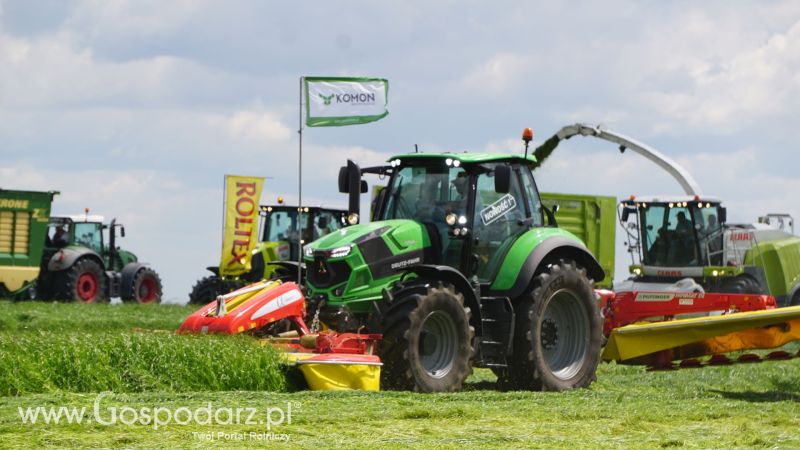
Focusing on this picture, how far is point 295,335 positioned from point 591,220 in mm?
12080

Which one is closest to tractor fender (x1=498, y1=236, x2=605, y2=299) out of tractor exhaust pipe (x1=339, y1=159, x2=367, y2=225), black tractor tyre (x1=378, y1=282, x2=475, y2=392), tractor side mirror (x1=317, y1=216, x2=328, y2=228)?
black tractor tyre (x1=378, y1=282, x2=475, y2=392)

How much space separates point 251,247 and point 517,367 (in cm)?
1325

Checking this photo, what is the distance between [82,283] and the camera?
26281mm

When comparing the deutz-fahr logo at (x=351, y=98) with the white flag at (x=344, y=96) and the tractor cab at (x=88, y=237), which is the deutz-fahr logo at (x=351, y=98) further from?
the tractor cab at (x=88, y=237)

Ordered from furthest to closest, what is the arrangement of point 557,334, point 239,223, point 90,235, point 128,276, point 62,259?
point 90,235
point 128,276
point 62,259
point 239,223
point 557,334

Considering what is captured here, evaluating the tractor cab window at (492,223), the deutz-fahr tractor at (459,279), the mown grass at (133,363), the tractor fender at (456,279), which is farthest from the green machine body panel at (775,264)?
the mown grass at (133,363)

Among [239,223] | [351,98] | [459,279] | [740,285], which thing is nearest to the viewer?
[459,279]

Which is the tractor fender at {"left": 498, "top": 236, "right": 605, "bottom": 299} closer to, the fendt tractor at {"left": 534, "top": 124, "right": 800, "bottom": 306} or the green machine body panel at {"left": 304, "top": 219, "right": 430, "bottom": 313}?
the green machine body panel at {"left": 304, "top": 219, "right": 430, "bottom": 313}

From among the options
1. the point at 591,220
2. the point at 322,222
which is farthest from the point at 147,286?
the point at 591,220

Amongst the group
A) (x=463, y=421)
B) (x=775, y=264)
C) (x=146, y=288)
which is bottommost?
(x=463, y=421)

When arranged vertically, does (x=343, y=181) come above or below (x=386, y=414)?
above

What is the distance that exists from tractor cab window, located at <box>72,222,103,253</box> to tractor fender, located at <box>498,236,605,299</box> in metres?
17.6

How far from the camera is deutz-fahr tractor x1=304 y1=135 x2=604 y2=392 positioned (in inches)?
401

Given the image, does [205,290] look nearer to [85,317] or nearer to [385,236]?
[85,317]
